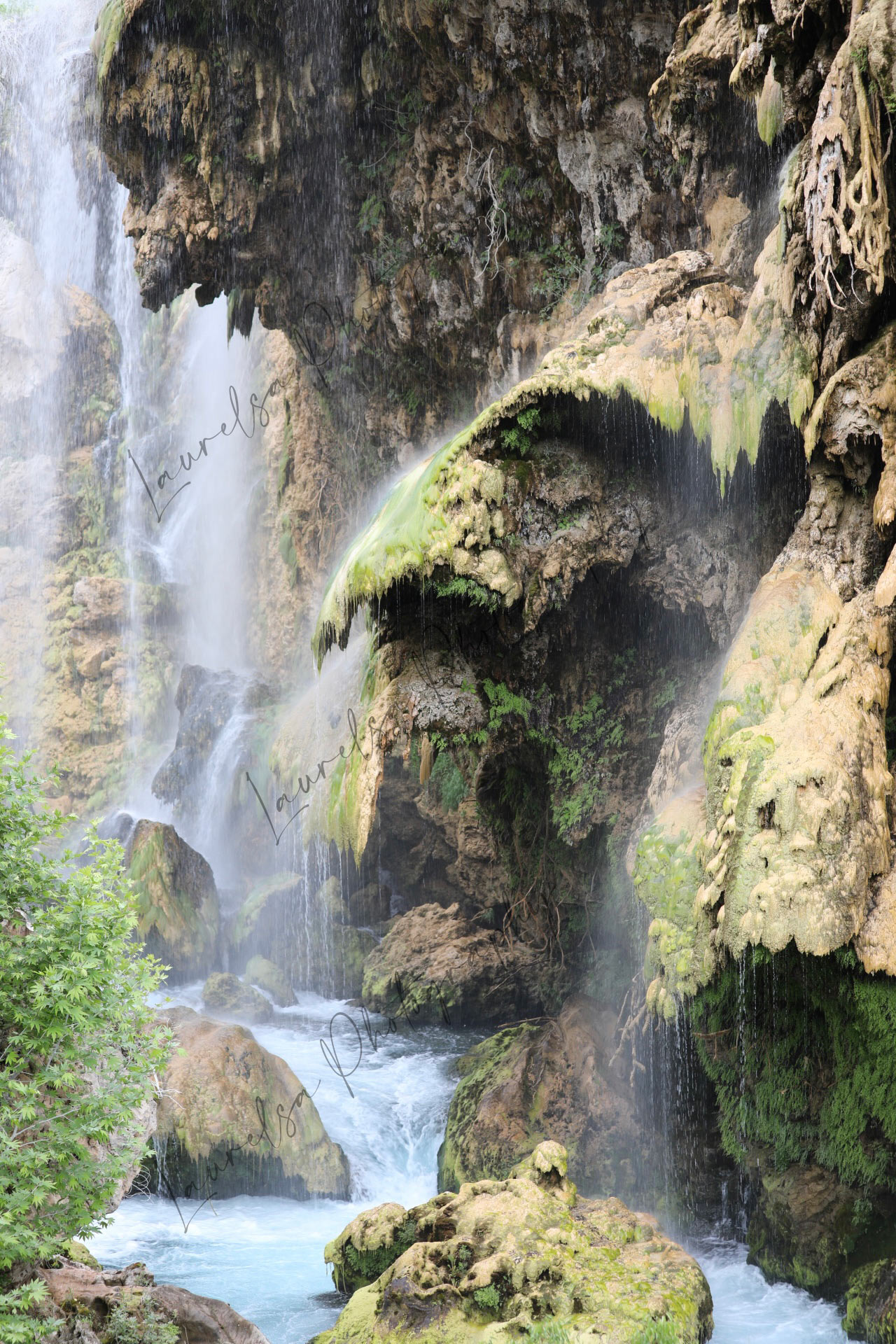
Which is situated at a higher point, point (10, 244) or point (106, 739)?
point (10, 244)

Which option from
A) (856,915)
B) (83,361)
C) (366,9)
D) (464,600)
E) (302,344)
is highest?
(83,361)

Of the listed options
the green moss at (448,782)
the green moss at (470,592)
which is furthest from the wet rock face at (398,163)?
the green moss at (448,782)

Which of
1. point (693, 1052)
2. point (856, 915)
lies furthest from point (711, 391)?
point (693, 1052)

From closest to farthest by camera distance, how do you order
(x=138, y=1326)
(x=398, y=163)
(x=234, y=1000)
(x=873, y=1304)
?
(x=138, y=1326), (x=873, y=1304), (x=398, y=163), (x=234, y=1000)

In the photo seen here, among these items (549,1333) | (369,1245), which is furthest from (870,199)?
(369,1245)

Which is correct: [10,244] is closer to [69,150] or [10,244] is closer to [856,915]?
[69,150]

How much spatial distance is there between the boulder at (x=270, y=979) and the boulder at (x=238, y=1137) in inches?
193

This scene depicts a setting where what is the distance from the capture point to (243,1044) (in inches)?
436

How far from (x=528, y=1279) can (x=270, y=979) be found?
33.2 ft

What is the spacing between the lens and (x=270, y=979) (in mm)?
16125

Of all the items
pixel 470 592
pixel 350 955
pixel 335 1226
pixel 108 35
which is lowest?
pixel 335 1226

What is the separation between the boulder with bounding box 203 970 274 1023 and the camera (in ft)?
48.5

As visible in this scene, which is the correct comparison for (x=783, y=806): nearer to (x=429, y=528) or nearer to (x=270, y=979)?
(x=429, y=528)

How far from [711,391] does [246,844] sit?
1440cm
